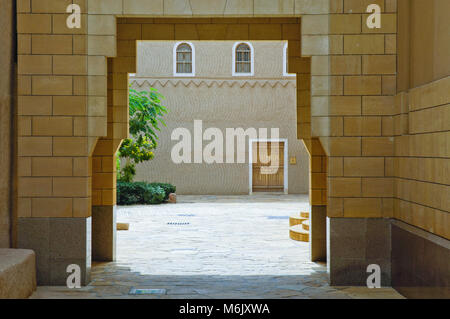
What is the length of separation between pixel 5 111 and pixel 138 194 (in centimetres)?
1328

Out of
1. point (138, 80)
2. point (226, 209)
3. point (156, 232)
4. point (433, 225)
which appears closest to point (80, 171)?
point (433, 225)

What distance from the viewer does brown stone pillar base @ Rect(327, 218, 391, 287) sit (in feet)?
21.5

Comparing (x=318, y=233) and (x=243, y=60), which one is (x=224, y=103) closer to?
(x=243, y=60)

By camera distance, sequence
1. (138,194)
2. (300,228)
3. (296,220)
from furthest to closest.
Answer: (138,194) → (296,220) → (300,228)

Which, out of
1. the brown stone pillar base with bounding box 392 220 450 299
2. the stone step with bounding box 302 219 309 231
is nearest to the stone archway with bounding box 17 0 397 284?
the brown stone pillar base with bounding box 392 220 450 299

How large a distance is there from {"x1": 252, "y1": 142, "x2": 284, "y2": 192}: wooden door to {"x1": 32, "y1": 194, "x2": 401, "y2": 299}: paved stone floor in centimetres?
794

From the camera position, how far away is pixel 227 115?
2319cm

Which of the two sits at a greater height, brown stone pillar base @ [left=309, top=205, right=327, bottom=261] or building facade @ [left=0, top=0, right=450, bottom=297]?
building facade @ [left=0, top=0, right=450, bottom=297]

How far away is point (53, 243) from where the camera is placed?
21.4 ft

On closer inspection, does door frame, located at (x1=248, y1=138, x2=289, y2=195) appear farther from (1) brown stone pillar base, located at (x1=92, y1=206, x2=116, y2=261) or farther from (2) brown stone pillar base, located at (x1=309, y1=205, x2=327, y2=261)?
(1) brown stone pillar base, located at (x1=92, y1=206, x2=116, y2=261)

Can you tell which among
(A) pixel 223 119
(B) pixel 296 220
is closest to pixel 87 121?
(B) pixel 296 220

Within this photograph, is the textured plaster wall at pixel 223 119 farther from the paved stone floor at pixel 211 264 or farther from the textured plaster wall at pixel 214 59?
the paved stone floor at pixel 211 264

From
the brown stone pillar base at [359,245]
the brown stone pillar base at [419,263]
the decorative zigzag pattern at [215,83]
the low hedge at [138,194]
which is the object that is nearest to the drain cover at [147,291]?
the brown stone pillar base at [359,245]

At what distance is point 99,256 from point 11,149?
2.55 meters
